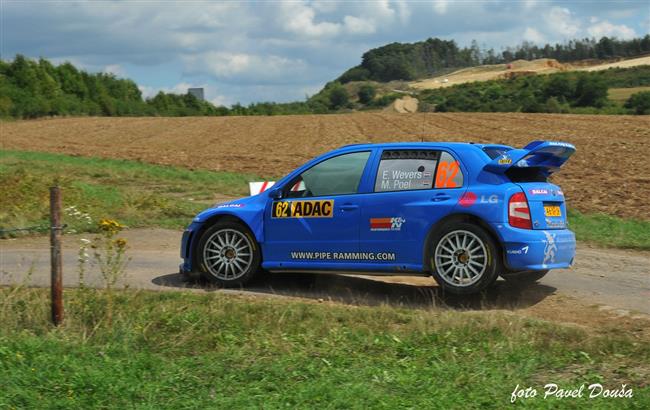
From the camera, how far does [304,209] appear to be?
9.16 metres

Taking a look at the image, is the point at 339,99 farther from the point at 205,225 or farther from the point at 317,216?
the point at 317,216

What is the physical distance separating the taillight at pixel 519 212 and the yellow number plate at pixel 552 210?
1.12 ft

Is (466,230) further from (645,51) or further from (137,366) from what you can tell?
(645,51)

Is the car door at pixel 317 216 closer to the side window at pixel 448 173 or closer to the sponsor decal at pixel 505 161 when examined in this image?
the side window at pixel 448 173

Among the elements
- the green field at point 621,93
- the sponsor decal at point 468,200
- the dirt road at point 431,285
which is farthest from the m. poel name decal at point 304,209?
the green field at point 621,93

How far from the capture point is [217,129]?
52.3 meters

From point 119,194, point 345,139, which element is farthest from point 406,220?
point 345,139

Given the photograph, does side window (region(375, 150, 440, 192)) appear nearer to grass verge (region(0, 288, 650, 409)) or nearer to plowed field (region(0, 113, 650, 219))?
grass verge (region(0, 288, 650, 409))

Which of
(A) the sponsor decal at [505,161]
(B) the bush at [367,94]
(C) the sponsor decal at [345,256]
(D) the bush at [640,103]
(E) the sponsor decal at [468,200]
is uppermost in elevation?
(B) the bush at [367,94]

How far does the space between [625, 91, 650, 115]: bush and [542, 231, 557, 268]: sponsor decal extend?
4318cm

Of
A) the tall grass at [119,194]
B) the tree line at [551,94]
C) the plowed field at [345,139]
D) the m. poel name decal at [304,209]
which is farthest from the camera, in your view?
the tree line at [551,94]

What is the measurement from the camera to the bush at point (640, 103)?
159 ft

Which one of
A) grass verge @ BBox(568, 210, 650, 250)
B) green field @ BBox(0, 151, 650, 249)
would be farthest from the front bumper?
grass verge @ BBox(568, 210, 650, 250)

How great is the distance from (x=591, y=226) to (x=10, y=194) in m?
10.8
